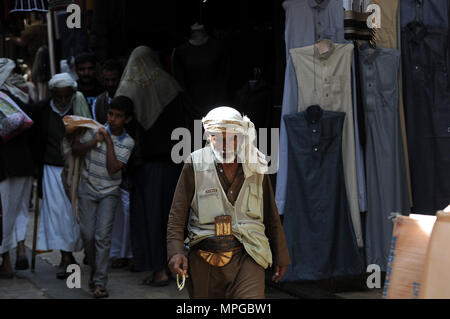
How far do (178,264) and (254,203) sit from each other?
1.83 ft

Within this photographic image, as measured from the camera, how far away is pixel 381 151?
19.3ft

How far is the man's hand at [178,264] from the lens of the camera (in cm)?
411

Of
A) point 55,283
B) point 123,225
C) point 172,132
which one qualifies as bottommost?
point 55,283

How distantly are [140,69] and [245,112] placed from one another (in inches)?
42.7

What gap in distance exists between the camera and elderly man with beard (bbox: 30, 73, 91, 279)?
7.48m

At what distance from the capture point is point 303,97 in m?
5.87

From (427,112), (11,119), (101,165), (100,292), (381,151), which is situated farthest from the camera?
(11,119)

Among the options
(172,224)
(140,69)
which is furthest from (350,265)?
(140,69)

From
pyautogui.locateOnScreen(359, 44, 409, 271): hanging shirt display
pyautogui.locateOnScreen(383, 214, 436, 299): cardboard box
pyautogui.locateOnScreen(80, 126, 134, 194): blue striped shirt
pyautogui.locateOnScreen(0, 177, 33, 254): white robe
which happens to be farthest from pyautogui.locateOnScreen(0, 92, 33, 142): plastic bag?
pyautogui.locateOnScreen(383, 214, 436, 299): cardboard box

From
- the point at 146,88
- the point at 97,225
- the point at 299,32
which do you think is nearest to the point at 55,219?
the point at 97,225

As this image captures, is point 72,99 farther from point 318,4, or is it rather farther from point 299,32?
point 318,4

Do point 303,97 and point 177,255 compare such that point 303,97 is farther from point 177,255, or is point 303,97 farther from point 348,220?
point 177,255

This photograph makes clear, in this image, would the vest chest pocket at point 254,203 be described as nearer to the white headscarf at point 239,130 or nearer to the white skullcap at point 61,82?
the white headscarf at point 239,130

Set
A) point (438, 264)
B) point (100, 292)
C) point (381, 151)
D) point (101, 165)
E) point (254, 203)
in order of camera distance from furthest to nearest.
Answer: point (101, 165) < point (100, 292) < point (381, 151) < point (254, 203) < point (438, 264)
